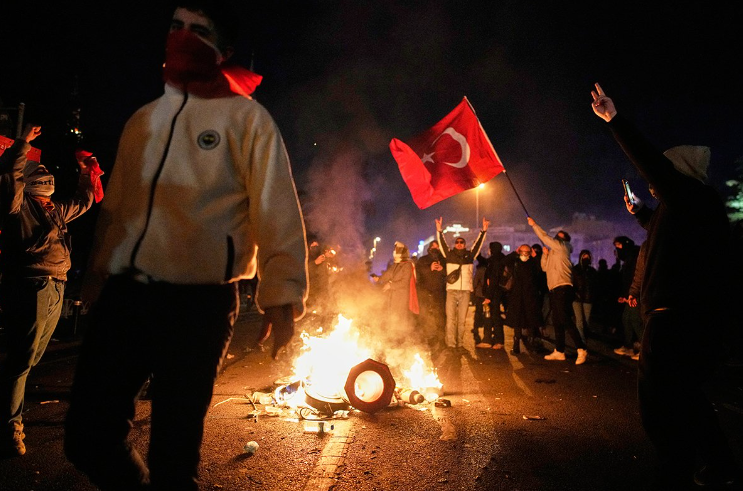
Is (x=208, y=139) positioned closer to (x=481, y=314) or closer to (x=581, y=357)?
(x=581, y=357)

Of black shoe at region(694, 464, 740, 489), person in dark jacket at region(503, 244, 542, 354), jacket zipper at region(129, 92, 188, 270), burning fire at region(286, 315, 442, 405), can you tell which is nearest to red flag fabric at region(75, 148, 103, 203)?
jacket zipper at region(129, 92, 188, 270)

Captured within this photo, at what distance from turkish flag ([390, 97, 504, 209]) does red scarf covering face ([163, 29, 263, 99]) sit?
6.14 meters

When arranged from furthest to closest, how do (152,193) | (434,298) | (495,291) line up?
→ (434,298) → (495,291) → (152,193)

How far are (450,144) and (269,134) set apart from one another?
6.60 meters

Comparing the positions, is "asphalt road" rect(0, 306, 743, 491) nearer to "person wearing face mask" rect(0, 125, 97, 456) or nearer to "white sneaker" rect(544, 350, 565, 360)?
"person wearing face mask" rect(0, 125, 97, 456)

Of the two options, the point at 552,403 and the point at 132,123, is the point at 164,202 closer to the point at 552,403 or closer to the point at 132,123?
Result: the point at 132,123

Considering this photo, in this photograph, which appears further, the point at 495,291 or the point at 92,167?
the point at 495,291

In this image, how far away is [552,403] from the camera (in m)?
5.41

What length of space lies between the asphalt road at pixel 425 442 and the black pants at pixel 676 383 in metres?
0.90

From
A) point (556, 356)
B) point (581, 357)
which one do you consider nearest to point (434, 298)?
point (556, 356)

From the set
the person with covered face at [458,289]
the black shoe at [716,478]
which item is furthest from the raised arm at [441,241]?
the black shoe at [716,478]

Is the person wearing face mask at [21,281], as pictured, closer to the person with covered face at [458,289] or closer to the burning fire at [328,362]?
the burning fire at [328,362]

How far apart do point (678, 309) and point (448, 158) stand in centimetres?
586

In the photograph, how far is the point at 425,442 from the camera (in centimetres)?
401
